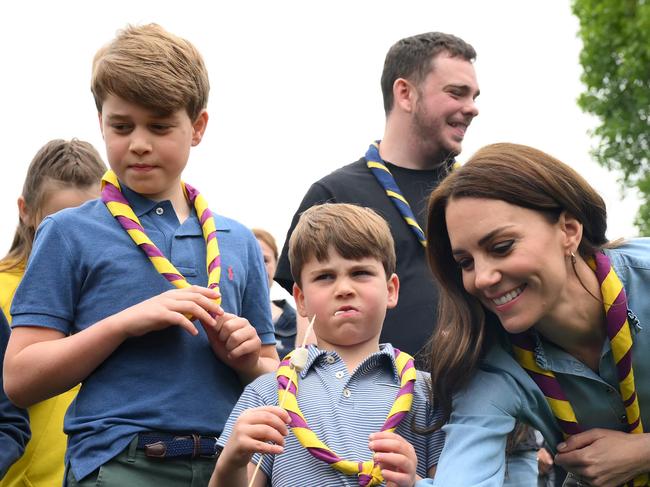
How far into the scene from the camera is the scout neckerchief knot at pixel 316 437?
12.3 ft

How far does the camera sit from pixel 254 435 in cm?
362

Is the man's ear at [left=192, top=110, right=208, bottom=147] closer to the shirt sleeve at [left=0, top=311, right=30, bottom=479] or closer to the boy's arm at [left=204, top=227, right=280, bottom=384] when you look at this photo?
the boy's arm at [left=204, top=227, right=280, bottom=384]

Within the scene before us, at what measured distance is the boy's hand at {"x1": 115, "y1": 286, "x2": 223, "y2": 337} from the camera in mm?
3758

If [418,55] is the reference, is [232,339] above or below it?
below

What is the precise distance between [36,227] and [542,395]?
2534mm

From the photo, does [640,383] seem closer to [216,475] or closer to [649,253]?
[649,253]

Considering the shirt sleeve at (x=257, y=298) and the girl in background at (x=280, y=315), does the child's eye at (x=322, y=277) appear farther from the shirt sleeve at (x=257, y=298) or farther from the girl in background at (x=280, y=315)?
the girl in background at (x=280, y=315)

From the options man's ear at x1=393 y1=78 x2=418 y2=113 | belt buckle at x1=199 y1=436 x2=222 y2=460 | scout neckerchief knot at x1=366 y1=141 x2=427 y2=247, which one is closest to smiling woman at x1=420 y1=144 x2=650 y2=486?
belt buckle at x1=199 y1=436 x2=222 y2=460

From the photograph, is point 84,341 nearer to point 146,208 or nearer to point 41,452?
point 146,208

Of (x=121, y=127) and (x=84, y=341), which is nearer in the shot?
(x=84, y=341)

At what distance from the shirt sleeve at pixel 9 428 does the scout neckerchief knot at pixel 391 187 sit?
2.07 m

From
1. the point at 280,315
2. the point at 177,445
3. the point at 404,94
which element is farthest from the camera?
the point at 280,315

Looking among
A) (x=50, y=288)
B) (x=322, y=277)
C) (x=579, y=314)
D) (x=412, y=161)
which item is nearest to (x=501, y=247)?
(x=579, y=314)

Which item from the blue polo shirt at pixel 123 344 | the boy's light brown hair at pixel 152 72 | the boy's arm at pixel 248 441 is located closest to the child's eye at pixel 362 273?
the blue polo shirt at pixel 123 344
